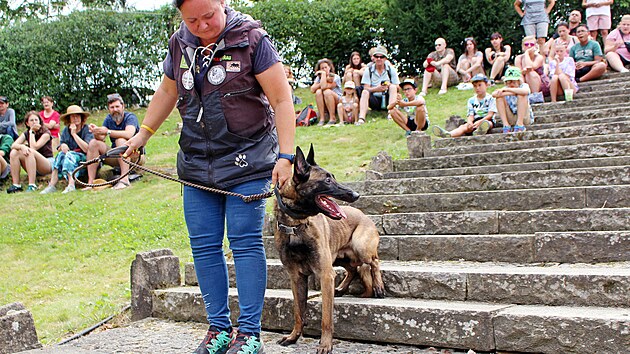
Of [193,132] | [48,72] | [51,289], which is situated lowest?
[51,289]

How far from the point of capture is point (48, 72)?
58.4ft

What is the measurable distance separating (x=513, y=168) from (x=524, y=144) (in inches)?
36.0

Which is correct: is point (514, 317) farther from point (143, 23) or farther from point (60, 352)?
point (143, 23)

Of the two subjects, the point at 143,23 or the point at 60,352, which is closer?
the point at 60,352

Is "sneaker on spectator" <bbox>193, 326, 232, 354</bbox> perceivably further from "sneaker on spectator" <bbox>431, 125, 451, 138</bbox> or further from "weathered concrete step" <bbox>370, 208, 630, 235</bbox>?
"sneaker on spectator" <bbox>431, 125, 451, 138</bbox>

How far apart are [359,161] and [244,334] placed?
6.40 meters

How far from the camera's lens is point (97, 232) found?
8.59m

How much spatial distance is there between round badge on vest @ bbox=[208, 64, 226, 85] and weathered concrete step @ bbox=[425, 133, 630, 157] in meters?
5.23

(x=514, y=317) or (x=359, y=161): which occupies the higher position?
(x=359, y=161)

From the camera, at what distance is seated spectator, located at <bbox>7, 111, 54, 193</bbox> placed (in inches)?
468

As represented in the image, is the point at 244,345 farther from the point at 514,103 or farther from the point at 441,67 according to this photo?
the point at 441,67

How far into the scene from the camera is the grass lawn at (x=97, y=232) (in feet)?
20.3

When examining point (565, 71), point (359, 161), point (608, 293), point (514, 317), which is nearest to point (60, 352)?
point (514, 317)

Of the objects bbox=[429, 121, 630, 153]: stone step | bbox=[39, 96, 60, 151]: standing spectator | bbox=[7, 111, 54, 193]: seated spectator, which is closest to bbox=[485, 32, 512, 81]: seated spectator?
bbox=[429, 121, 630, 153]: stone step
